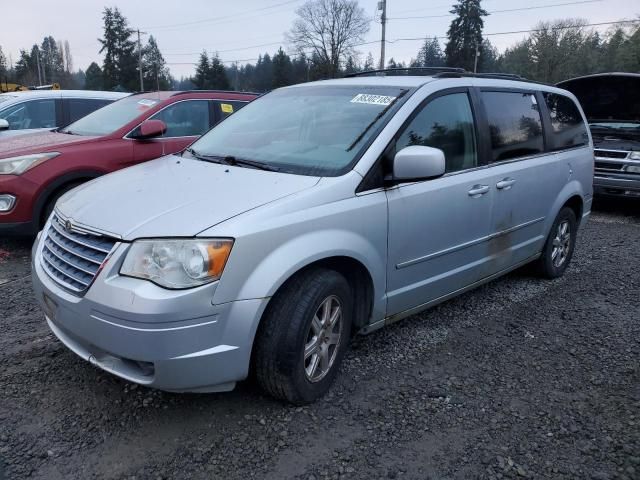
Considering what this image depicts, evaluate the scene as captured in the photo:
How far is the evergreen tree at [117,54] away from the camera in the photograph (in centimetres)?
6619

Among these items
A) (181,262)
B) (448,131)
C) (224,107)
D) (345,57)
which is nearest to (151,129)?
(224,107)

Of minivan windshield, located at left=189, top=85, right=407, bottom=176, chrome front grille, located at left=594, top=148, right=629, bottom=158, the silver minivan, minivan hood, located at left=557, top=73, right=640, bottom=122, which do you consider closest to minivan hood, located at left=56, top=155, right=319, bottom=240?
the silver minivan

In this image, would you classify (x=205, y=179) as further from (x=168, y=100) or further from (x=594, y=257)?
(x=594, y=257)

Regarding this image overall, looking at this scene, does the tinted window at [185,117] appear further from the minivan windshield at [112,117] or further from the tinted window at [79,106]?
the tinted window at [79,106]

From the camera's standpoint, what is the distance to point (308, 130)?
11.3 feet

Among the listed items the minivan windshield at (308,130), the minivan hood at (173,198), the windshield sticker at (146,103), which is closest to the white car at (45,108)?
the windshield sticker at (146,103)

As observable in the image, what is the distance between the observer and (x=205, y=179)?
3033mm

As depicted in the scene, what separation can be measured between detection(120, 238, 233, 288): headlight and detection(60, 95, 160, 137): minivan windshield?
13.2ft

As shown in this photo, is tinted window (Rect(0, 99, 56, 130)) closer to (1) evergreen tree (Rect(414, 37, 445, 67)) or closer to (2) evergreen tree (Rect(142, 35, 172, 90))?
(2) evergreen tree (Rect(142, 35, 172, 90))

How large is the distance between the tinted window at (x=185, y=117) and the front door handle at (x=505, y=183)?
153 inches

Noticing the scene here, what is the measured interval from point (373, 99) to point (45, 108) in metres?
6.43

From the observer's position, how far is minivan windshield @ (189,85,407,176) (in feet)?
10.3

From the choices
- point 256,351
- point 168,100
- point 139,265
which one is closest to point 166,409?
point 256,351

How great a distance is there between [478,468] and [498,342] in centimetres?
144
